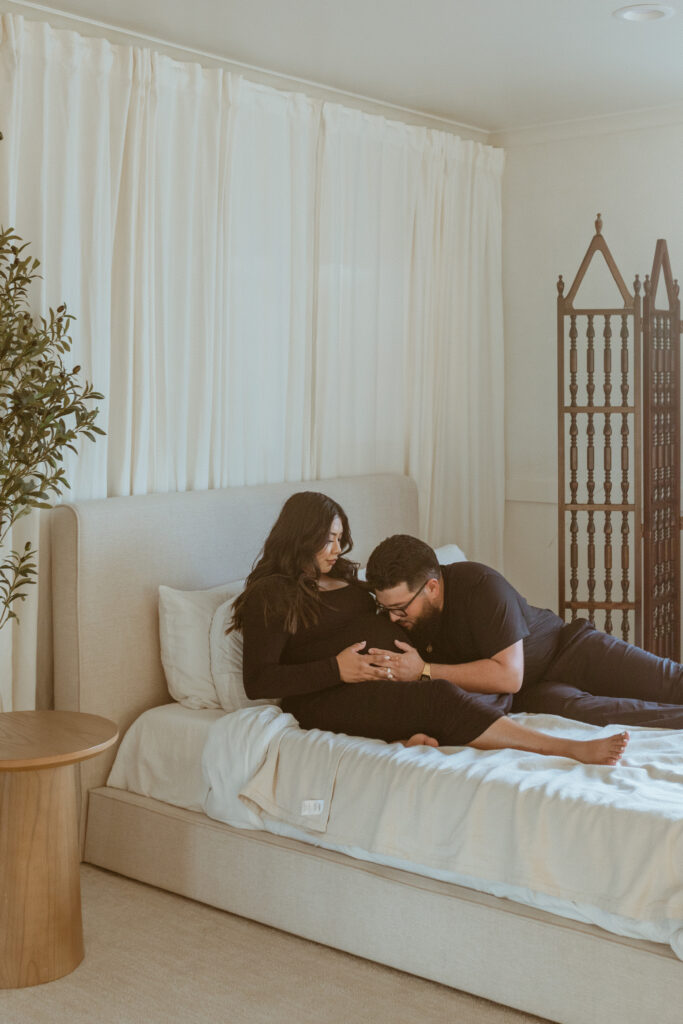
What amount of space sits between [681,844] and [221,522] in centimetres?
191

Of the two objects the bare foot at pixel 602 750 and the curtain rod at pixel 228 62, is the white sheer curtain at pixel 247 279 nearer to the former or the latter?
the curtain rod at pixel 228 62

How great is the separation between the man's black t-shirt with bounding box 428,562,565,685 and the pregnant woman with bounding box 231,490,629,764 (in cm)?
14

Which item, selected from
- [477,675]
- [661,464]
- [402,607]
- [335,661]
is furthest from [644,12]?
[335,661]

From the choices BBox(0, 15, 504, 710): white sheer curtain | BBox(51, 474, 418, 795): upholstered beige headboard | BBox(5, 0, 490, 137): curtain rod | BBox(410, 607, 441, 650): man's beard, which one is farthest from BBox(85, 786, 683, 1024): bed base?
BBox(5, 0, 490, 137): curtain rod

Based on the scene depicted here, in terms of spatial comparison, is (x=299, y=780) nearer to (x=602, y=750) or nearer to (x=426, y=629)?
(x=426, y=629)

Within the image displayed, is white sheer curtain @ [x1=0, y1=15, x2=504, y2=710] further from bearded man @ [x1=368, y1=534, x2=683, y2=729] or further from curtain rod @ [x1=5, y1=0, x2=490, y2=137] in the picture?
bearded man @ [x1=368, y1=534, x2=683, y2=729]

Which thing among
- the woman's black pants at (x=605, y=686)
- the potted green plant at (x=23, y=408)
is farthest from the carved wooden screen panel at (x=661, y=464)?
the potted green plant at (x=23, y=408)

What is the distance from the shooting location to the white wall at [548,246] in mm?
4797

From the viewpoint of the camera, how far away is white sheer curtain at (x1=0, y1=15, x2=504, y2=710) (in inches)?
135

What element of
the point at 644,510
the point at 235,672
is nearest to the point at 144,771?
the point at 235,672

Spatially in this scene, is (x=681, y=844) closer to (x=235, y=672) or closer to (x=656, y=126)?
(x=235, y=672)

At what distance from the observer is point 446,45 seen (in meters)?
3.87

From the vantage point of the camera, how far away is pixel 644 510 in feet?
14.6

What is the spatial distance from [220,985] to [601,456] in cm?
320
